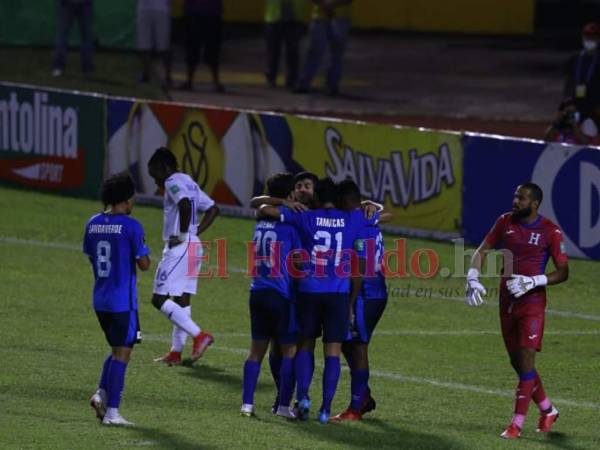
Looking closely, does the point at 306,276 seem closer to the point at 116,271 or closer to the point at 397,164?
the point at 116,271

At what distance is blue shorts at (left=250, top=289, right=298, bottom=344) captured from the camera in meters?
12.6

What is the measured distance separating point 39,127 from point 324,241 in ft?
46.0

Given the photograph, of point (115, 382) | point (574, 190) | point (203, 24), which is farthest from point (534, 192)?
point (203, 24)

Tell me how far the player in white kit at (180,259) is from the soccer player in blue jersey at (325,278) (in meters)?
2.41

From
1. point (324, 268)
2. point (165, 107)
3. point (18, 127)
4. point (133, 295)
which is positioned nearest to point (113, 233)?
point (133, 295)

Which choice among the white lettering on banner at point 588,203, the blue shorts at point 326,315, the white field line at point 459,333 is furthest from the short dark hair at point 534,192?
the white lettering on banner at point 588,203

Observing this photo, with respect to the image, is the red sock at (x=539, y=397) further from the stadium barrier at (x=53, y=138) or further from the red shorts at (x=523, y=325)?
the stadium barrier at (x=53, y=138)

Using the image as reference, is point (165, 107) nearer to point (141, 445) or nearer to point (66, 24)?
point (66, 24)

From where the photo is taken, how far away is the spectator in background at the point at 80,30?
30.8 metres

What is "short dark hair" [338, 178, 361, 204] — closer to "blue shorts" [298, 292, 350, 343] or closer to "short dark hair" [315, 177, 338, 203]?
"short dark hair" [315, 177, 338, 203]

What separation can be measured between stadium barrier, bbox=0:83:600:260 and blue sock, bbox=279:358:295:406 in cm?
862

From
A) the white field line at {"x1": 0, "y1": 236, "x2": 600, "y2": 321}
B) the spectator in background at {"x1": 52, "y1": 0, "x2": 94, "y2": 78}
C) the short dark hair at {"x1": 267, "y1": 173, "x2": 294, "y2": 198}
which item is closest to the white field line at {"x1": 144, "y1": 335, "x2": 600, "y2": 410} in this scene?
the short dark hair at {"x1": 267, "y1": 173, "x2": 294, "y2": 198}

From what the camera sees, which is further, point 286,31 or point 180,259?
point 286,31

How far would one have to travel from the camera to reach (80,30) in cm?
3170
